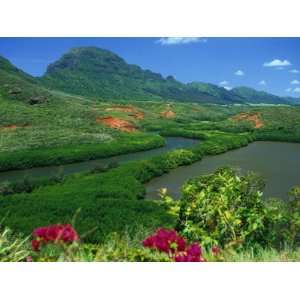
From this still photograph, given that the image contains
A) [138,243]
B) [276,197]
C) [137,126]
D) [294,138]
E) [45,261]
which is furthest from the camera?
[137,126]

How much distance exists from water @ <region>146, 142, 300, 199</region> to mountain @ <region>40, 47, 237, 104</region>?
1516 millimetres

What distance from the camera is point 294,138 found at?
8133 millimetres

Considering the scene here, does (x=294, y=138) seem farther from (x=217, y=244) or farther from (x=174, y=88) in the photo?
(x=217, y=244)

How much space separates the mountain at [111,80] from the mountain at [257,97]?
986 millimetres

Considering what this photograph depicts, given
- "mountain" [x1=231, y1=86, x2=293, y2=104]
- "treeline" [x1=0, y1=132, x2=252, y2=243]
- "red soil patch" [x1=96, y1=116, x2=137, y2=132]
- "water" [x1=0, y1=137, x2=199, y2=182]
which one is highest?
"mountain" [x1=231, y1=86, x2=293, y2=104]

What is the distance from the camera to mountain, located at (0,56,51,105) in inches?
280

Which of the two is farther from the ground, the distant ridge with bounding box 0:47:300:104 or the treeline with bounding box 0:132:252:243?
the distant ridge with bounding box 0:47:300:104

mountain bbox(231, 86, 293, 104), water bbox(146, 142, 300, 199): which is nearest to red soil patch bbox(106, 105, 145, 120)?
water bbox(146, 142, 300, 199)

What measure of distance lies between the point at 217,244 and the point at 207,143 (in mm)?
4345

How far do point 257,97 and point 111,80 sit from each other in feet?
13.6

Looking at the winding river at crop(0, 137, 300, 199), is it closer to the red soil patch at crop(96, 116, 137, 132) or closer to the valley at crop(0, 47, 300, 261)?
the valley at crop(0, 47, 300, 261)
